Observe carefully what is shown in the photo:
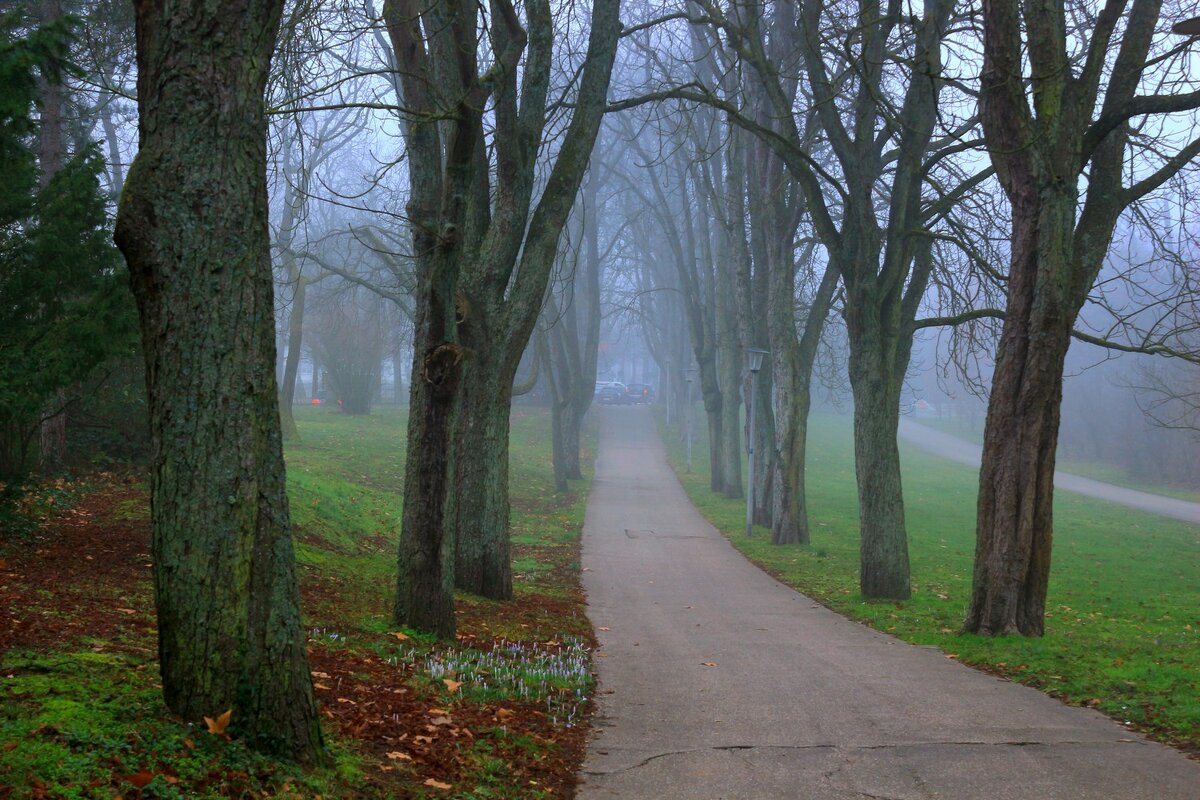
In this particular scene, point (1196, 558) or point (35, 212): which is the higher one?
point (35, 212)

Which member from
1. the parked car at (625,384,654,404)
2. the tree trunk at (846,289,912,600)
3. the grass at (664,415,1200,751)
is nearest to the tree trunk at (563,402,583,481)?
the grass at (664,415,1200,751)

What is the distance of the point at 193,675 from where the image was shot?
4.32 meters

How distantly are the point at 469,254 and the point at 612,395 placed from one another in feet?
219

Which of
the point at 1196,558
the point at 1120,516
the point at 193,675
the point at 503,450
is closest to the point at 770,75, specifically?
the point at 503,450

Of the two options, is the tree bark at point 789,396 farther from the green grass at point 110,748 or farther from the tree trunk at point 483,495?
the green grass at point 110,748

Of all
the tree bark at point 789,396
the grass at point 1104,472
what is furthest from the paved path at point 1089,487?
the tree bark at point 789,396

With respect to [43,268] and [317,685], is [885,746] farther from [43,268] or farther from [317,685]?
[43,268]

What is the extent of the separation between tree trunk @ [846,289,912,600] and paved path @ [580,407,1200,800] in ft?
5.51

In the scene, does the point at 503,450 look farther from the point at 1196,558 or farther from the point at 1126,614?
the point at 1196,558

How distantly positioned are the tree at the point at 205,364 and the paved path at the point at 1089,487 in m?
28.8

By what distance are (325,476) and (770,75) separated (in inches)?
558

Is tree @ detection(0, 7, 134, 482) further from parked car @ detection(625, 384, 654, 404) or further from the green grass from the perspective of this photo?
parked car @ detection(625, 384, 654, 404)

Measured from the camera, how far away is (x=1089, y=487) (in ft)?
160

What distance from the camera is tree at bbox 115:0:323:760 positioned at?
14.1 feet
